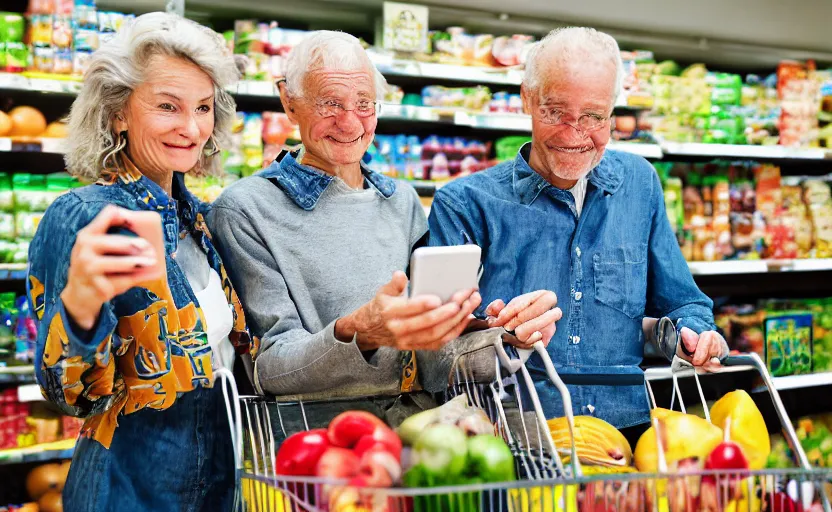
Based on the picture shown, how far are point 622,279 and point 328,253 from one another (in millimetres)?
621

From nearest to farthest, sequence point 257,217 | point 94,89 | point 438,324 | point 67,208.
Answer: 1. point 438,324
2. point 67,208
3. point 94,89
4. point 257,217

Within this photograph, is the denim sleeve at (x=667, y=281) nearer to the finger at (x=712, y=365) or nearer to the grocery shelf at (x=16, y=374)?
the finger at (x=712, y=365)

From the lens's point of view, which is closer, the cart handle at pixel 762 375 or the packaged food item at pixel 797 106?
the cart handle at pixel 762 375

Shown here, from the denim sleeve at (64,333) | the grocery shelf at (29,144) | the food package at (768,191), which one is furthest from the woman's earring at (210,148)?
the food package at (768,191)

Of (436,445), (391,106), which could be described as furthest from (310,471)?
(391,106)

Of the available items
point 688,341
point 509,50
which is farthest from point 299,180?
point 509,50

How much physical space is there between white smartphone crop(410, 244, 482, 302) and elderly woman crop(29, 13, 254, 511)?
45cm

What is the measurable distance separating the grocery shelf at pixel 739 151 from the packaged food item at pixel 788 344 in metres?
0.84

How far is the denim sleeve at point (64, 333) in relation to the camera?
1.06 meters

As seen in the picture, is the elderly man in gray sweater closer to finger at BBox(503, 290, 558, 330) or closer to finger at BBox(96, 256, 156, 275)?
finger at BBox(503, 290, 558, 330)

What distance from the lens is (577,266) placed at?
161 centimetres

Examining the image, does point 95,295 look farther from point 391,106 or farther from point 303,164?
point 391,106

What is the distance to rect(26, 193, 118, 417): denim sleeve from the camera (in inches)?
41.6

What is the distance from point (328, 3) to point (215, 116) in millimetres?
2027
